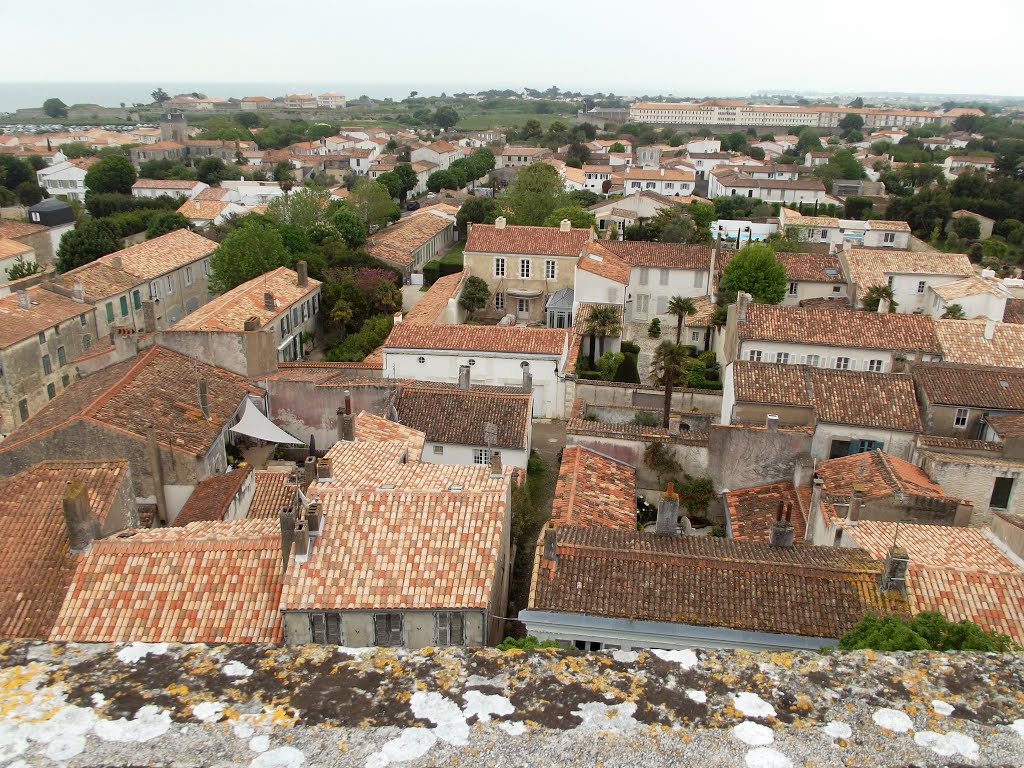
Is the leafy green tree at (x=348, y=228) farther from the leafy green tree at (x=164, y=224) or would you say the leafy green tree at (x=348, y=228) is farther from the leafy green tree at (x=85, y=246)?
the leafy green tree at (x=164, y=224)

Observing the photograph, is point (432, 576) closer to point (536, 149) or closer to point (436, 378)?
point (436, 378)

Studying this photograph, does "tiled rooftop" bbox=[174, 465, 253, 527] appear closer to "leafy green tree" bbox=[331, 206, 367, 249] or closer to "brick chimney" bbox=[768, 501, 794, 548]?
"brick chimney" bbox=[768, 501, 794, 548]

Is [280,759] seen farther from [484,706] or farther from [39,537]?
[39,537]

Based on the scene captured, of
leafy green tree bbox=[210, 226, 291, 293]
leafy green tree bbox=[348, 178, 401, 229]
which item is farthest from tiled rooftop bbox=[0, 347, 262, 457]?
leafy green tree bbox=[348, 178, 401, 229]

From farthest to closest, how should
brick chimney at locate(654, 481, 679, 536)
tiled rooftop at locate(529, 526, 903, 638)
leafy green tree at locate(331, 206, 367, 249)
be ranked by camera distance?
leafy green tree at locate(331, 206, 367, 249)
brick chimney at locate(654, 481, 679, 536)
tiled rooftop at locate(529, 526, 903, 638)

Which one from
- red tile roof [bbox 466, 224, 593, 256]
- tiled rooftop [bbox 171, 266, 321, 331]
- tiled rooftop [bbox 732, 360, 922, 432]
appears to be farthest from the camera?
red tile roof [bbox 466, 224, 593, 256]
